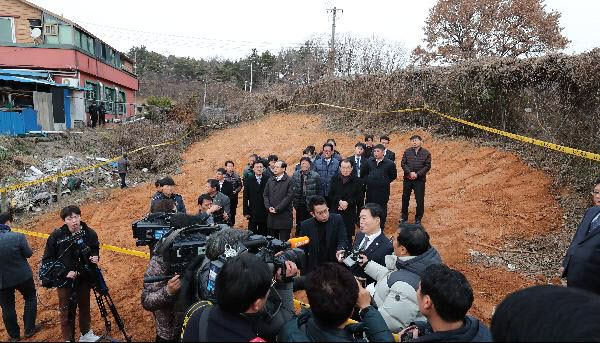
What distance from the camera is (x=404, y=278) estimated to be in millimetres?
2594

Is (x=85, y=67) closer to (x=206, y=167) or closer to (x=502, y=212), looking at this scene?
(x=206, y=167)

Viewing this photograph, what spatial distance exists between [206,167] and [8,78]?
8903mm

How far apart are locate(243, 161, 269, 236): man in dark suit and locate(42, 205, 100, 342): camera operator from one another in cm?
291

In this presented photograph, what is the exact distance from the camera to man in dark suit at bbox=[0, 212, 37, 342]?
4332 mm

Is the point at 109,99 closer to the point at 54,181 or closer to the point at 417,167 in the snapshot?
the point at 54,181

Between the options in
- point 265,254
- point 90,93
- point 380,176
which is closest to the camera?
point 265,254

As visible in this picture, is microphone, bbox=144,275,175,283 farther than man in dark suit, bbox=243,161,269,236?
No

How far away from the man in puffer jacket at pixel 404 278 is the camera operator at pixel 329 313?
61 centimetres

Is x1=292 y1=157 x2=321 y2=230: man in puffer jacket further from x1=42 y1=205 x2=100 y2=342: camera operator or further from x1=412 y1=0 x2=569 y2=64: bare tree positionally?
x1=412 y1=0 x2=569 y2=64: bare tree

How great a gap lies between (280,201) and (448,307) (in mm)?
4381

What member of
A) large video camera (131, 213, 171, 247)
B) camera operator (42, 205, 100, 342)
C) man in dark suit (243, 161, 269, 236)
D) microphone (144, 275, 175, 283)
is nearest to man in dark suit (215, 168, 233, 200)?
man in dark suit (243, 161, 269, 236)

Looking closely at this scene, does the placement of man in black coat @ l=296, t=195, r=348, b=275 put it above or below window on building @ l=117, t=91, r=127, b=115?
below

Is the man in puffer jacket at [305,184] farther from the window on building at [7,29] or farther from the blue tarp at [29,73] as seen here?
the window on building at [7,29]

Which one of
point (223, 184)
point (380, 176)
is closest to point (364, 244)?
point (380, 176)
